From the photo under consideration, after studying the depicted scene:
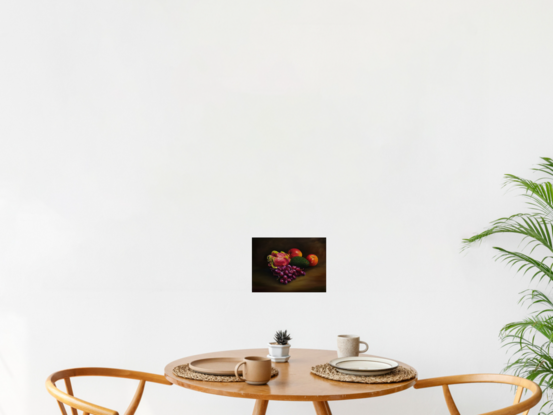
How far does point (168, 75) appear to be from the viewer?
297 centimetres

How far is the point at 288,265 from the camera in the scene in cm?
291

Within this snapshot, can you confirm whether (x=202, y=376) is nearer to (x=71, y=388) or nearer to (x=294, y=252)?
(x=71, y=388)

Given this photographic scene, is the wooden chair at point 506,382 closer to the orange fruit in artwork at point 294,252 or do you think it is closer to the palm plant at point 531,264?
the palm plant at point 531,264

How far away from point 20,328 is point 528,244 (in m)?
2.83

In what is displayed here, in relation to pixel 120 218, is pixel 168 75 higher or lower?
higher

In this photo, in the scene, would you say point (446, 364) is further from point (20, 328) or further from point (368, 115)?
point (20, 328)

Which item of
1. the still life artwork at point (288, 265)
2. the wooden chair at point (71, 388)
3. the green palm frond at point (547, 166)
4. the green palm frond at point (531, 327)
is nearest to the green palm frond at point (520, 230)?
the green palm frond at point (547, 166)

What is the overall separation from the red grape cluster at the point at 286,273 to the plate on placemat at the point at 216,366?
0.94 metres

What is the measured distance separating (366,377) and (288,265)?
3.83ft

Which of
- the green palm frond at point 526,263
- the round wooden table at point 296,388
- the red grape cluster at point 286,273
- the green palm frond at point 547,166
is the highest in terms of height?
the green palm frond at point 547,166

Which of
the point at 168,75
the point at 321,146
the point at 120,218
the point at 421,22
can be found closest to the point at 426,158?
the point at 321,146

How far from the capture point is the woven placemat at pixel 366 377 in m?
1.75

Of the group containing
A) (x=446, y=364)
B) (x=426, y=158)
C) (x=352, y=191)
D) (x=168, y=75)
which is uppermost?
(x=168, y=75)

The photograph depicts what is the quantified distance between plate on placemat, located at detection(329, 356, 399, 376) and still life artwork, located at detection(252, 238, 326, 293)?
90cm
